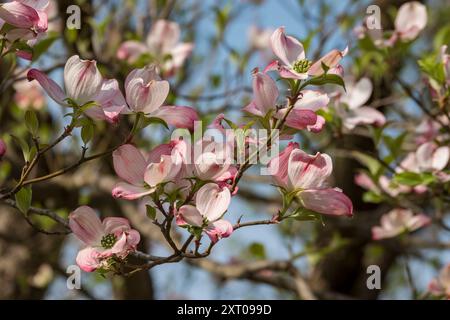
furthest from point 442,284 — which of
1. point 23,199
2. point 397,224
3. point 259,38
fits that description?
point 259,38

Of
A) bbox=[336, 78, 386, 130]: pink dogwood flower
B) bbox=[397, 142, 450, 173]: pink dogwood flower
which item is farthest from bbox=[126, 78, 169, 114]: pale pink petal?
bbox=[397, 142, 450, 173]: pink dogwood flower

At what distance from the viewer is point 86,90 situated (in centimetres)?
84

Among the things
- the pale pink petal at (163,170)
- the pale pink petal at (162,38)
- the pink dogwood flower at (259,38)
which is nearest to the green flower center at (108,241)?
the pale pink petal at (163,170)

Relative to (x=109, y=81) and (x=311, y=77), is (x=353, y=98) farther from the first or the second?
(x=109, y=81)

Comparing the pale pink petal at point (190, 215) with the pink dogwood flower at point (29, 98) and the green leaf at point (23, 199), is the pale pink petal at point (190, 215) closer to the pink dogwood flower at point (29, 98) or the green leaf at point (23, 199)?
the green leaf at point (23, 199)

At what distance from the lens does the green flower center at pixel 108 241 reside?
87cm

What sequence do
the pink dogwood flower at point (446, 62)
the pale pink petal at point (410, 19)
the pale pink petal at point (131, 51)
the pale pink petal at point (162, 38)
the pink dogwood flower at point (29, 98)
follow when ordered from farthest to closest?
the pink dogwood flower at point (29, 98) → the pale pink petal at point (162, 38) → the pale pink petal at point (131, 51) → the pale pink petal at point (410, 19) → the pink dogwood flower at point (446, 62)

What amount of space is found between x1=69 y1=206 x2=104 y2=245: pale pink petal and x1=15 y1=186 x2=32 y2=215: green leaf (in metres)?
0.09

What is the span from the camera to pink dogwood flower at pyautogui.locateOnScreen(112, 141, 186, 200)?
81 centimetres

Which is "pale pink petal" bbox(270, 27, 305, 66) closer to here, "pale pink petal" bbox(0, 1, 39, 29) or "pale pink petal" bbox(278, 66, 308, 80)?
"pale pink petal" bbox(278, 66, 308, 80)

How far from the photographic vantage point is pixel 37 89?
2.29 meters

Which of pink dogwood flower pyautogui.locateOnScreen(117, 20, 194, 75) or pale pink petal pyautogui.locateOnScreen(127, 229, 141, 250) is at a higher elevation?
pink dogwood flower pyautogui.locateOnScreen(117, 20, 194, 75)

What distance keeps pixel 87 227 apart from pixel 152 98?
0.19 meters
